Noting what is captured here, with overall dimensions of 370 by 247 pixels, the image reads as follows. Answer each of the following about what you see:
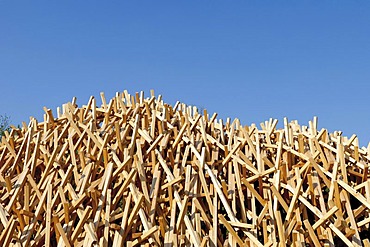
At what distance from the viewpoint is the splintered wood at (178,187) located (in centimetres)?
326

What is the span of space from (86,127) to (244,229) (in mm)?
1411

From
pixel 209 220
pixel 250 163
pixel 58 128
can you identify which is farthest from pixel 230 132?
pixel 58 128

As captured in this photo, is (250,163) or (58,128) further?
(58,128)

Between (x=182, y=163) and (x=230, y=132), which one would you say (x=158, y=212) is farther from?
(x=230, y=132)

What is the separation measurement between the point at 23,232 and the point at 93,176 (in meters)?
0.57

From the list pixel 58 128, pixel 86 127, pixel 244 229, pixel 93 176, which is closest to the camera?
pixel 244 229

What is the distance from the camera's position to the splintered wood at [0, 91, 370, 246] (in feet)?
10.7

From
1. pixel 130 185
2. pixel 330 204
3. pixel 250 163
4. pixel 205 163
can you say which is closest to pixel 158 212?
pixel 130 185

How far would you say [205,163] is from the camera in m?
3.59

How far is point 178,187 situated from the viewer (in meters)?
3.48

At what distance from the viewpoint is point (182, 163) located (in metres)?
3.60

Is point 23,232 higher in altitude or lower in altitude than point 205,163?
lower

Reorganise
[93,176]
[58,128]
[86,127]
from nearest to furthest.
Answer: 1. [93,176]
2. [86,127]
3. [58,128]

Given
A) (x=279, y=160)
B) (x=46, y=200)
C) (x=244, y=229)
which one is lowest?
(x=244, y=229)
